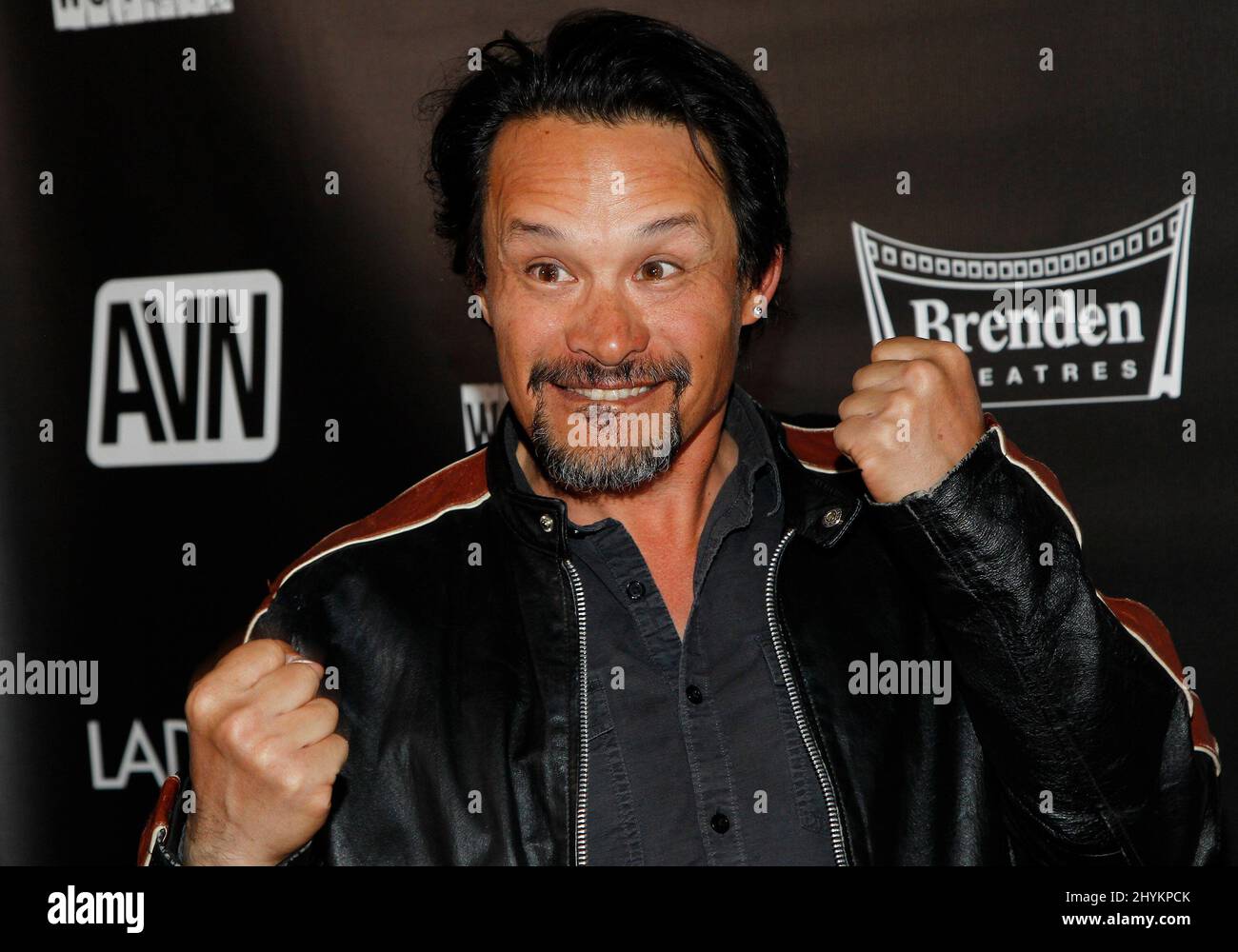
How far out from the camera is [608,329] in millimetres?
1448

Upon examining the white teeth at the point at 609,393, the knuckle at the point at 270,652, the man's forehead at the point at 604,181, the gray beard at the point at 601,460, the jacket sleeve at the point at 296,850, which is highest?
the man's forehead at the point at 604,181

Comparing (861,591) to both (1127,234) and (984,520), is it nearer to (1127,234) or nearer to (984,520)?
(984,520)

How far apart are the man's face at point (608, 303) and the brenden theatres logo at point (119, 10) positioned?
1.16 meters

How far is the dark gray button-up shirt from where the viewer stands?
1.34 metres

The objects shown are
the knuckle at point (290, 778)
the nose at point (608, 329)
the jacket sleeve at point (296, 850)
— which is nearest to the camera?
the knuckle at point (290, 778)

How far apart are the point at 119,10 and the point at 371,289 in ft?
2.52

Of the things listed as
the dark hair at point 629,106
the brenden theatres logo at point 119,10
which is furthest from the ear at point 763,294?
the brenden theatres logo at point 119,10

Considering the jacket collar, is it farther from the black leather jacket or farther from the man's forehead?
the man's forehead

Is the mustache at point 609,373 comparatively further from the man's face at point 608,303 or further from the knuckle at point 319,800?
the knuckle at point 319,800

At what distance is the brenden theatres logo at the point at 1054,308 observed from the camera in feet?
6.44

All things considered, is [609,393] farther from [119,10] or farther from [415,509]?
[119,10]

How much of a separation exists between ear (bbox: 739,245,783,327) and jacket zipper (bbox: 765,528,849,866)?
0.36 metres
